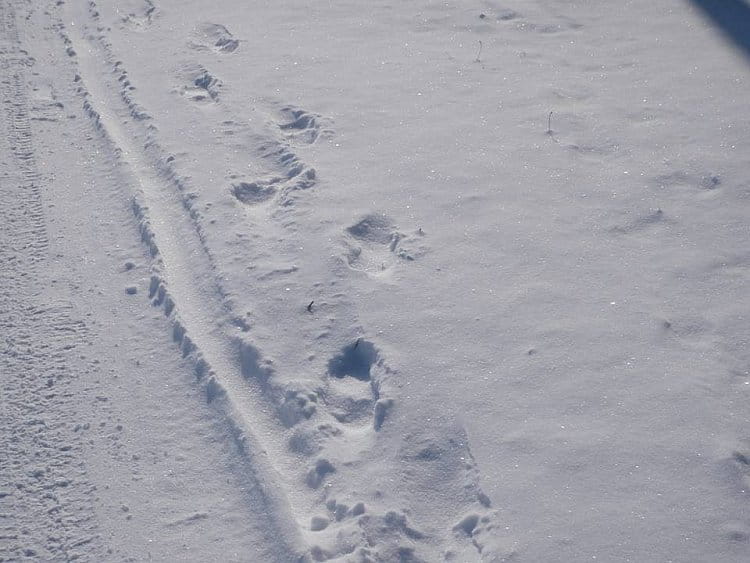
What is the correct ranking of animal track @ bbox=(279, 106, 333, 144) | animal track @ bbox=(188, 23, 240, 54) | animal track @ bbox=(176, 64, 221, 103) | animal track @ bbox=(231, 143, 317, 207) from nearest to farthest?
animal track @ bbox=(231, 143, 317, 207), animal track @ bbox=(279, 106, 333, 144), animal track @ bbox=(176, 64, 221, 103), animal track @ bbox=(188, 23, 240, 54)

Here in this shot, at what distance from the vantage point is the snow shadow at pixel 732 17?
6070 mm

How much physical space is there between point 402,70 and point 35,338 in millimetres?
3491

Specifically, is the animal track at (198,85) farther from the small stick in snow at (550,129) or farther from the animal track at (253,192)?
the small stick in snow at (550,129)

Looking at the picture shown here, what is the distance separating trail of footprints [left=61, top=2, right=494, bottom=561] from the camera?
3.04 metres

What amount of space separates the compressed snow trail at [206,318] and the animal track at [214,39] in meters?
1.11

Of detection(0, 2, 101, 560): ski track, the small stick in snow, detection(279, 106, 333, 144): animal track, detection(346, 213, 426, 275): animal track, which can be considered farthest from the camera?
detection(279, 106, 333, 144): animal track

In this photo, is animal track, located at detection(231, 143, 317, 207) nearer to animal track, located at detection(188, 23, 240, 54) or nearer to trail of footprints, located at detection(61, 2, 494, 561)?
trail of footprints, located at detection(61, 2, 494, 561)

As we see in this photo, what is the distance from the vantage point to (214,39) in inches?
268

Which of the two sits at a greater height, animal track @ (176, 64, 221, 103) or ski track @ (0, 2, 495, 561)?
animal track @ (176, 64, 221, 103)

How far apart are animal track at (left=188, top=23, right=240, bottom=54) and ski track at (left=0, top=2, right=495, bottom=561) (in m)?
1.21

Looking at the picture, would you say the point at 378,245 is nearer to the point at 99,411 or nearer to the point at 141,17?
the point at 99,411

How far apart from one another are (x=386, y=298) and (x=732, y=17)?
4301mm

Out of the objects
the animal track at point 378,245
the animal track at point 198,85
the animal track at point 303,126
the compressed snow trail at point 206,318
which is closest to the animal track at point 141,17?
the animal track at point 198,85

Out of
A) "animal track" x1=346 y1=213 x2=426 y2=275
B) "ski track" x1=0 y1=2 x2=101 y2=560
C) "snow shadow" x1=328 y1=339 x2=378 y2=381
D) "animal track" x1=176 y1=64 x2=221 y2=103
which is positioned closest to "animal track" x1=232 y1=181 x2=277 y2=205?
"animal track" x1=346 y1=213 x2=426 y2=275
